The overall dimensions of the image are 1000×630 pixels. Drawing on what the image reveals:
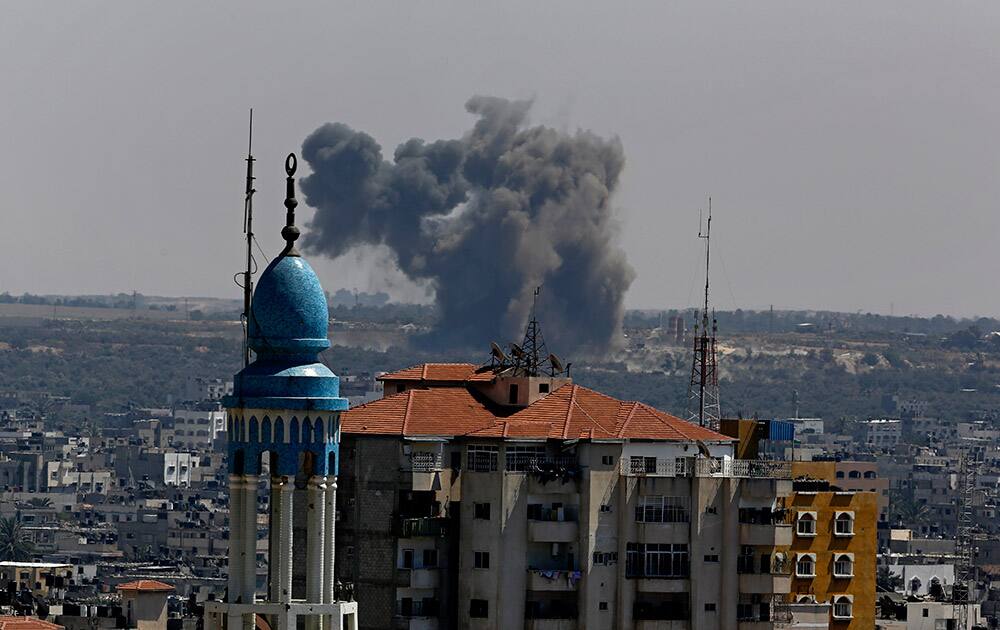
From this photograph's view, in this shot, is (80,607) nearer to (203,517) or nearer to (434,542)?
(434,542)

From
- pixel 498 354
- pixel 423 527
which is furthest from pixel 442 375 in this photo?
pixel 423 527

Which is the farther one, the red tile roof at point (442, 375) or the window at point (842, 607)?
the window at point (842, 607)

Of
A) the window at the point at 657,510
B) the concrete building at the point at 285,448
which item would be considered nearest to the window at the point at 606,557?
the window at the point at 657,510

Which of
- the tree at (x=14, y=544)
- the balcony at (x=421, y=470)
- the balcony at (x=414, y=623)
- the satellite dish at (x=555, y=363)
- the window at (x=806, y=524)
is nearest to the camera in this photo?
Answer: the balcony at (x=414, y=623)

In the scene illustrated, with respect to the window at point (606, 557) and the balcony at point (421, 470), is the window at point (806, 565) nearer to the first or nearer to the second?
the window at point (606, 557)

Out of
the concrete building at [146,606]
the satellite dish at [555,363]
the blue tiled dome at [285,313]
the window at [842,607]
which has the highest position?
the blue tiled dome at [285,313]

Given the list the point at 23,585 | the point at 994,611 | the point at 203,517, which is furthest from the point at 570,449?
the point at 203,517

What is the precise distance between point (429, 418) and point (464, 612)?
3.70 meters

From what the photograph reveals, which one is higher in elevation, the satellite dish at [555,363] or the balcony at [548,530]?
the satellite dish at [555,363]

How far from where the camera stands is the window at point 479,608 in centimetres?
6022

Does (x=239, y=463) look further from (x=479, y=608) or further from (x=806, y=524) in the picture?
(x=806, y=524)

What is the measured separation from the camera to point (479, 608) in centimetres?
6025

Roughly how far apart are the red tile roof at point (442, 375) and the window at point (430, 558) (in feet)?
20.1

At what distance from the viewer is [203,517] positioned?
198125mm
